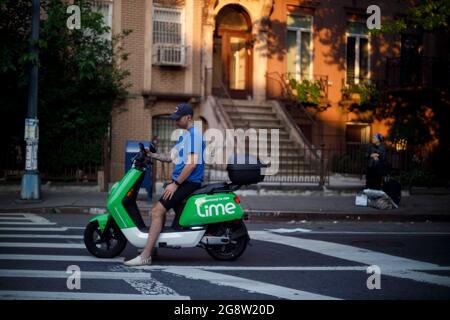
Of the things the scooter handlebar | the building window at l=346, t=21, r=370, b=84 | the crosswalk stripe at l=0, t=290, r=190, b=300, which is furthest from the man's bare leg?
the building window at l=346, t=21, r=370, b=84

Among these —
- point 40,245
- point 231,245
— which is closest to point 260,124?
point 40,245

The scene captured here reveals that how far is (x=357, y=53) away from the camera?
71.8ft

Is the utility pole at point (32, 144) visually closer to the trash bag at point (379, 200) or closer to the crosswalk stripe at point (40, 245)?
the crosswalk stripe at point (40, 245)

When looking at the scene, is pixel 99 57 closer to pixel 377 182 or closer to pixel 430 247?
pixel 377 182

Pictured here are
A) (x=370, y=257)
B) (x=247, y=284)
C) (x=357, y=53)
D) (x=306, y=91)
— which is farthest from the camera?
(x=357, y=53)

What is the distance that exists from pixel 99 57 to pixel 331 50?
30.6ft

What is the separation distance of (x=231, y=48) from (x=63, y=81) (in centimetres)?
700

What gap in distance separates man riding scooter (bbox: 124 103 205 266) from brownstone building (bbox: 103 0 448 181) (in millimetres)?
10565

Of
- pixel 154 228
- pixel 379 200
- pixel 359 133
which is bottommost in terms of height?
pixel 379 200

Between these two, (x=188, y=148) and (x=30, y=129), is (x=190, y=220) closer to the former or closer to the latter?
(x=188, y=148)

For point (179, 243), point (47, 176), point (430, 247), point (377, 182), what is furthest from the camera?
point (47, 176)

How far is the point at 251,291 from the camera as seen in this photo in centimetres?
531
